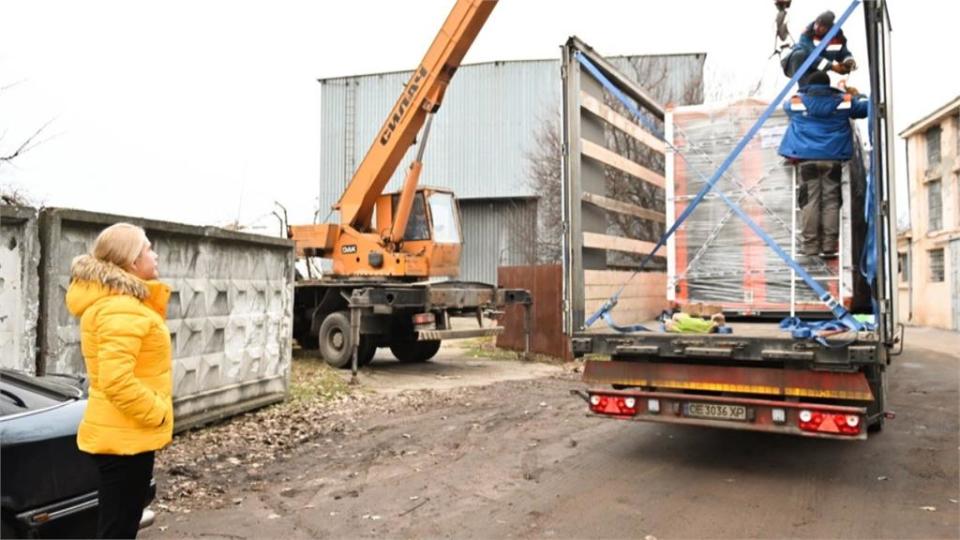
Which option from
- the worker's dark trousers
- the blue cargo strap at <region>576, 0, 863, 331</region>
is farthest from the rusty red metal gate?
the worker's dark trousers

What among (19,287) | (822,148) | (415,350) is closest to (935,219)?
(415,350)

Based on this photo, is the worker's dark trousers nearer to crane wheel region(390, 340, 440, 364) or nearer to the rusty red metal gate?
the rusty red metal gate

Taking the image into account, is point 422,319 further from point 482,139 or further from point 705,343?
point 482,139

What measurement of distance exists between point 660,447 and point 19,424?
510 centimetres

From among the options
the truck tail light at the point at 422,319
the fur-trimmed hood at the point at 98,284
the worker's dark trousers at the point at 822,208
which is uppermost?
the worker's dark trousers at the point at 822,208

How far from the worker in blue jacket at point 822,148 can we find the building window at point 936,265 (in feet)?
79.8

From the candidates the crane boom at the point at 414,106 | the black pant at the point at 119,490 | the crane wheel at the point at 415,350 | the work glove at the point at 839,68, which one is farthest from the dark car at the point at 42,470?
the crane wheel at the point at 415,350

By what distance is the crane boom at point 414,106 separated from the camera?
465 inches

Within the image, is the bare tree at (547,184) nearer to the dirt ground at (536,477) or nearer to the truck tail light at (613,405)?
the dirt ground at (536,477)

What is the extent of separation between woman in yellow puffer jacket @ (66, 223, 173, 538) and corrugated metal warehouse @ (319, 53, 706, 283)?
22534mm

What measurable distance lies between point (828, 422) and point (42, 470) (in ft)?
15.4

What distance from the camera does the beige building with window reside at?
24.6 metres

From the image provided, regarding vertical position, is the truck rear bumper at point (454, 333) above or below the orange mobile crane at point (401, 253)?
below

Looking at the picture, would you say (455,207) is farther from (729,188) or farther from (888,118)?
(888,118)
